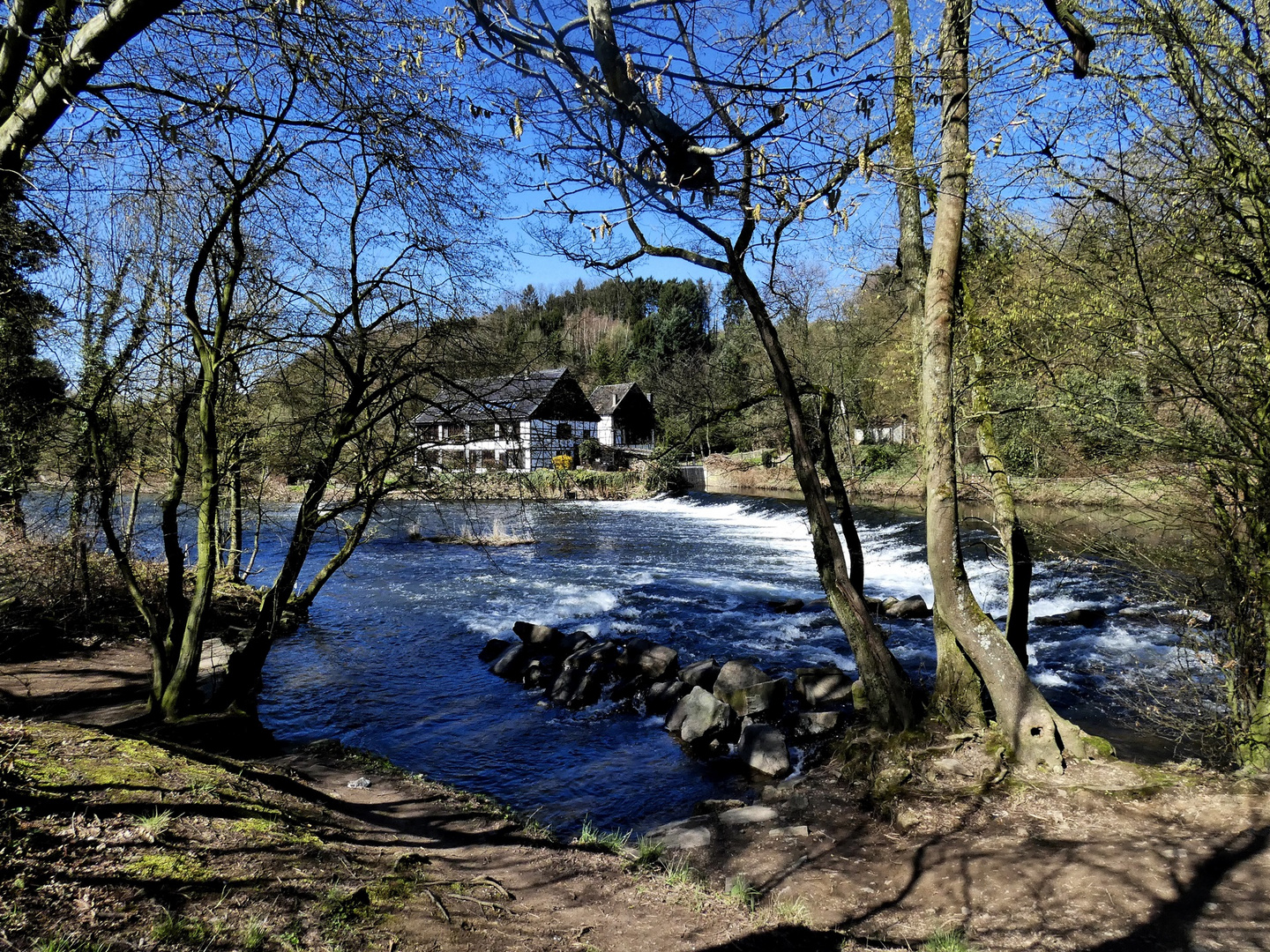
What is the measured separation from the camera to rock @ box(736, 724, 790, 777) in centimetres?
703

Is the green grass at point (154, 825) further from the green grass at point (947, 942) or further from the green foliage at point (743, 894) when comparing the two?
the green grass at point (947, 942)

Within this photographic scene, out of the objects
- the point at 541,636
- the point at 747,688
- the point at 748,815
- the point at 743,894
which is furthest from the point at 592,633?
the point at 743,894

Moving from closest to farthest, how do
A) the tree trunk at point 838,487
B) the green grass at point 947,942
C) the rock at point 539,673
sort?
the green grass at point 947,942 → the tree trunk at point 838,487 → the rock at point 539,673

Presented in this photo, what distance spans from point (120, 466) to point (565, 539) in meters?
16.3

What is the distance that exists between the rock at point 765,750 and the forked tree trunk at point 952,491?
6.92 feet

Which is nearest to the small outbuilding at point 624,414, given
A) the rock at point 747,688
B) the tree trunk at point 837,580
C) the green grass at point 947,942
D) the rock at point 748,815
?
the rock at point 747,688

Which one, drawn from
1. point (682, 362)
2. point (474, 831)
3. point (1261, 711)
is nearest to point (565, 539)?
point (474, 831)

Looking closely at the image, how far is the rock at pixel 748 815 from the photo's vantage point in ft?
18.6

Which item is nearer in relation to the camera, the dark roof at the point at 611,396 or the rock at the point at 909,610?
the rock at the point at 909,610

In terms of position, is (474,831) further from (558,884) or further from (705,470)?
(705,470)

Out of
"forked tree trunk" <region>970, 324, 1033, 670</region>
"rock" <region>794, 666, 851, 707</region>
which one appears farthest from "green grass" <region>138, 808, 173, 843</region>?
"rock" <region>794, 666, 851, 707</region>

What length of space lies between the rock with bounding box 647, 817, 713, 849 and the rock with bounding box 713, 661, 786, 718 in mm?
2507

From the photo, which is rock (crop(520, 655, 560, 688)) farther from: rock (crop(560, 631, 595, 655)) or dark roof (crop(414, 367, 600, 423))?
dark roof (crop(414, 367, 600, 423))

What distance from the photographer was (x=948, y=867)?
452cm
